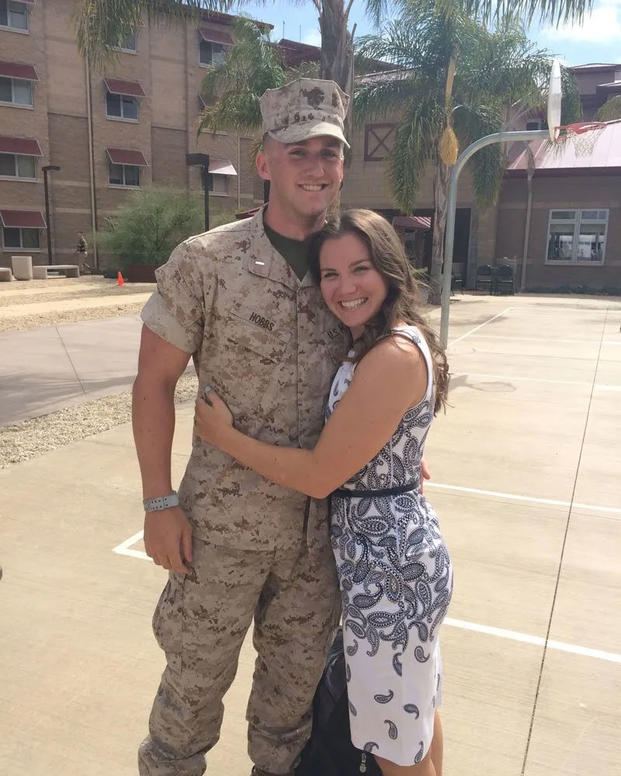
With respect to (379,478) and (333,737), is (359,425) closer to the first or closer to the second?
(379,478)

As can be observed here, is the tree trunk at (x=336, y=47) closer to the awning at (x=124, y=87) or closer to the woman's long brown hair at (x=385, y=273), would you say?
the woman's long brown hair at (x=385, y=273)

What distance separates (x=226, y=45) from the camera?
34312 millimetres

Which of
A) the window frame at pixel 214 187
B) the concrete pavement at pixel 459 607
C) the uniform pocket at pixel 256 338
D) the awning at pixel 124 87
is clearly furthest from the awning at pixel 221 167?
the uniform pocket at pixel 256 338

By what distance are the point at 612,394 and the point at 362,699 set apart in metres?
7.01

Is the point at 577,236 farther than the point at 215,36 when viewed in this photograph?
No

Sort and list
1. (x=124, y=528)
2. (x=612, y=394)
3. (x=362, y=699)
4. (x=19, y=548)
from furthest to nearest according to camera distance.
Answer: (x=612, y=394) < (x=124, y=528) < (x=19, y=548) < (x=362, y=699)

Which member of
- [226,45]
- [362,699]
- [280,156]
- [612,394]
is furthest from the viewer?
[226,45]

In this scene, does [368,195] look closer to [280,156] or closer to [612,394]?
[612,394]

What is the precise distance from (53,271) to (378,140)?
14168mm

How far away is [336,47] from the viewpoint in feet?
29.8

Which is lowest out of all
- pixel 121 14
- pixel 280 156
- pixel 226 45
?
pixel 280 156

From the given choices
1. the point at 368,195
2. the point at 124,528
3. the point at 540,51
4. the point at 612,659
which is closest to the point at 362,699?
the point at 612,659

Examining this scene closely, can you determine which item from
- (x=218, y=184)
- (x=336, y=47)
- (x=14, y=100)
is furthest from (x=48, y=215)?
(x=336, y=47)

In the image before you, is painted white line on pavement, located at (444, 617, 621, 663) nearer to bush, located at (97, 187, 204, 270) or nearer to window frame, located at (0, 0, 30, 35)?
bush, located at (97, 187, 204, 270)
